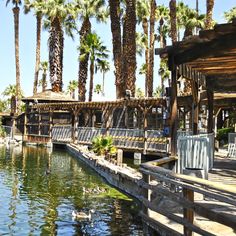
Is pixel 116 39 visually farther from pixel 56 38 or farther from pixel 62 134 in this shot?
pixel 56 38

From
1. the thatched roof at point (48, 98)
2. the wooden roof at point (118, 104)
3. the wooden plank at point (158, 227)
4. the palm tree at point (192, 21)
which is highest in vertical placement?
the palm tree at point (192, 21)

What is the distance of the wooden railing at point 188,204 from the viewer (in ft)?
19.5

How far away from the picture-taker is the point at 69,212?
12500 millimetres

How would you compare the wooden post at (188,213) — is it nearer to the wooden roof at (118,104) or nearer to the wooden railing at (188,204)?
the wooden railing at (188,204)

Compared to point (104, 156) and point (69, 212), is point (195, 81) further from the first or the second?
point (104, 156)

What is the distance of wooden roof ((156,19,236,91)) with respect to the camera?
8531 millimetres

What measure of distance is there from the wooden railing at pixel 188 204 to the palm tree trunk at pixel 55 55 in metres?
36.3

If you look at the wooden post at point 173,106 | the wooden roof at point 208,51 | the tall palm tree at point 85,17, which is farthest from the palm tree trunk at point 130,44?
the wooden post at point 173,106

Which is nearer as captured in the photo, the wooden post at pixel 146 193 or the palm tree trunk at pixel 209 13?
the wooden post at pixel 146 193

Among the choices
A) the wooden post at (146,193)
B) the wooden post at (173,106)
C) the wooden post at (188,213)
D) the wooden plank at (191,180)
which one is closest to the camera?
the wooden plank at (191,180)

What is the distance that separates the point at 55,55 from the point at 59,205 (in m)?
33.9

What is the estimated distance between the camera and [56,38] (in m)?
45.4

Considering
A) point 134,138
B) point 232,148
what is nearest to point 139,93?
point 134,138

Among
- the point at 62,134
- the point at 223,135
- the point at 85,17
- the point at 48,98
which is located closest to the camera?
the point at 223,135
